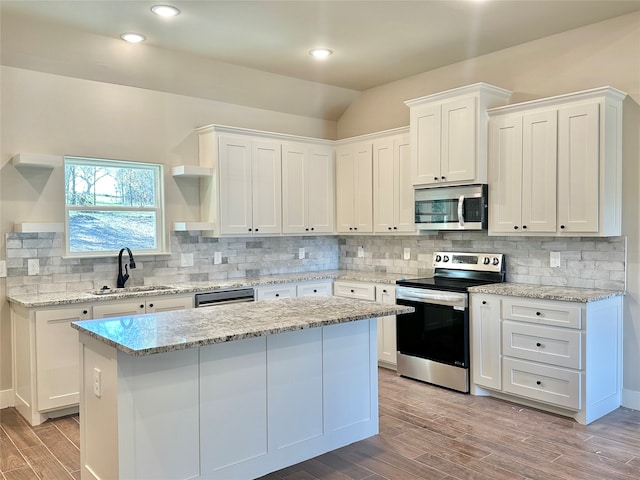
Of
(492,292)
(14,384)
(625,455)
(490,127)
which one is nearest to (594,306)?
(492,292)

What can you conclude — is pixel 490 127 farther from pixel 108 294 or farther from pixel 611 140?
pixel 108 294

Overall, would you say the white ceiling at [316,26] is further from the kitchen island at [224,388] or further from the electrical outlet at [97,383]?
the electrical outlet at [97,383]

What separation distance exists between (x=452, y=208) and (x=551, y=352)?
4.87 ft

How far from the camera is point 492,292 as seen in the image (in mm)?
4219

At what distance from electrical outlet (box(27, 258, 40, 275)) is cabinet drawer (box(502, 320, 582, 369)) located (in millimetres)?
3762

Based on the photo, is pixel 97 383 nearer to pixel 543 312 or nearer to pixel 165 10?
pixel 165 10

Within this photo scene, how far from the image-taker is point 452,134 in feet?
15.3

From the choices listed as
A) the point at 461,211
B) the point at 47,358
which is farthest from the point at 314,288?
the point at 47,358

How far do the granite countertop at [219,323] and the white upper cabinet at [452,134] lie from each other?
71.0 inches

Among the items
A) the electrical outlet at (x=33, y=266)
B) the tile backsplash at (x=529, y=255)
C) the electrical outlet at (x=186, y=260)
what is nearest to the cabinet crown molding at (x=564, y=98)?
the tile backsplash at (x=529, y=255)

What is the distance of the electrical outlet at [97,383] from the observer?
8.61 ft

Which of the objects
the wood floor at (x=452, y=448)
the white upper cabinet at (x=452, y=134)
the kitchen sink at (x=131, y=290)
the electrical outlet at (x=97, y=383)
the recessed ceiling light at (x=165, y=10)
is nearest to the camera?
the electrical outlet at (x=97, y=383)

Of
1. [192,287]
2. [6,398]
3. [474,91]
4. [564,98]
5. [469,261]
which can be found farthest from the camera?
[469,261]

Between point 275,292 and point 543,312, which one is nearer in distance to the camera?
point 543,312
